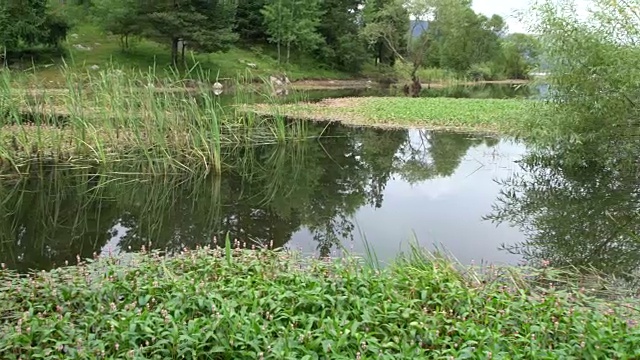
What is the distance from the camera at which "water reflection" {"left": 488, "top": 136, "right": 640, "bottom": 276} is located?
603 centimetres

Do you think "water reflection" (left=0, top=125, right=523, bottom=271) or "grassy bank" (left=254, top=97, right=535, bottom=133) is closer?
"water reflection" (left=0, top=125, right=523, bottom=271)

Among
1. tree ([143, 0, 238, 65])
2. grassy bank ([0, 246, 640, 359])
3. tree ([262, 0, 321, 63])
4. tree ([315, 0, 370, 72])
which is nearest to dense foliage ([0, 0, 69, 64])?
tree ([143, 0, 238, 65])

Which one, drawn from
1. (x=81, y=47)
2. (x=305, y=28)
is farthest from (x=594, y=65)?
(x=305, y=28)

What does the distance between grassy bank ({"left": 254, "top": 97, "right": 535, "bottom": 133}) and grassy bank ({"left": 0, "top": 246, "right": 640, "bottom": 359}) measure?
10749mm

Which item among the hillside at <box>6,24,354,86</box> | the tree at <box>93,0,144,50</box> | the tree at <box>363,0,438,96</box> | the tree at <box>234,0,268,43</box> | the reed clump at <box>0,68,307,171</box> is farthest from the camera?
the tree at <box>234,0,268,43</box>

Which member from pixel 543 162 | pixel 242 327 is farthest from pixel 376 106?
pixel 242 327

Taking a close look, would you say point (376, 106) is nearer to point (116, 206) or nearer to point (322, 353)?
point (116, 206)

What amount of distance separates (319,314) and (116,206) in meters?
5.08

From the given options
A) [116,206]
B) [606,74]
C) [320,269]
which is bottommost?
[116,206]

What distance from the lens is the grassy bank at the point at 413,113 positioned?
54.2 feet

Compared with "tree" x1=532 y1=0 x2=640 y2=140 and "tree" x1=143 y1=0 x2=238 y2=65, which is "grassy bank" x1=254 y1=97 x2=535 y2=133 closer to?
"tree" x1=532 y1=0 x2=640 y2=140

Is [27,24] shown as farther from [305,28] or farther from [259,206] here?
[259,206]

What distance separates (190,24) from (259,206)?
24132 mm

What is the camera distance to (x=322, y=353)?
2.81 metres
